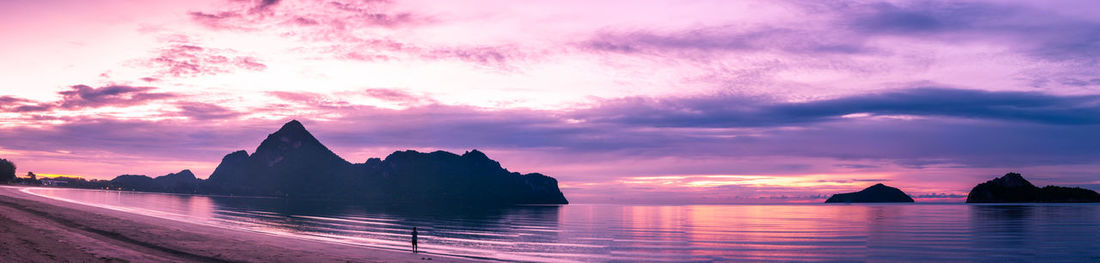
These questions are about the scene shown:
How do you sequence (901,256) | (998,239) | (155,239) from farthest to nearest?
(998,239)
(901,256)
(155,239)

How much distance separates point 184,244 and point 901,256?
5982cm

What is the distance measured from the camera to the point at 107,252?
30688 millimetres

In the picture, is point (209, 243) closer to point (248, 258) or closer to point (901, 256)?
point (248, 258)

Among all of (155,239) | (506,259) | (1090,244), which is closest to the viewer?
(155,239)

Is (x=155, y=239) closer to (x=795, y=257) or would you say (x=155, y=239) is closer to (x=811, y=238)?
(x=795, y=257)

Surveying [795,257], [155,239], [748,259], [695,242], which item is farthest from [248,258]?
[695,242]

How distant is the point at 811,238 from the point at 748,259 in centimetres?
3177

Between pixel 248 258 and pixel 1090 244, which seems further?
pixel 1090 244

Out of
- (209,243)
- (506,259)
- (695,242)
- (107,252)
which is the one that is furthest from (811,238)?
(107,252)

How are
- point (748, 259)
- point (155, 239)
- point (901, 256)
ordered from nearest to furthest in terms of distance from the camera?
1. point (155, 239)
2. point (748, 259)
3. point (901, 256)

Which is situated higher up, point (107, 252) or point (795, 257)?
point (107, 252)

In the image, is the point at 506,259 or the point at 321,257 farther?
the point at 506,259

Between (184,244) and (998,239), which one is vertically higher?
(184,244)

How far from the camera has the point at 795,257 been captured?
56312 millimetres
